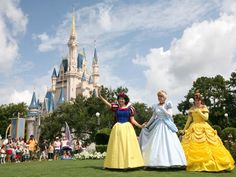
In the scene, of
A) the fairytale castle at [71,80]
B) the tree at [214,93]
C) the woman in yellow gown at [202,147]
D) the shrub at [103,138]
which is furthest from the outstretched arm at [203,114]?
the fairytale castle at [71,80]

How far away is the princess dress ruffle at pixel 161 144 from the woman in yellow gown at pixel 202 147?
0.35m

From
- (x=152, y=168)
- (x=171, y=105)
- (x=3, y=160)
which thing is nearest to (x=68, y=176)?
(x=152, y=168)

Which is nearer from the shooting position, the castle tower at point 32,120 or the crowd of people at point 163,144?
the crowd of people at point 163,144

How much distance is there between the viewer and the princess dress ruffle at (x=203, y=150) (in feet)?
28.6

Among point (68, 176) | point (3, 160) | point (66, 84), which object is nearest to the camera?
point (68, 176)

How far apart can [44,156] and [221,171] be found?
17707mm

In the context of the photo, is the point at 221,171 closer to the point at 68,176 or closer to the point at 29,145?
the point at 68,176

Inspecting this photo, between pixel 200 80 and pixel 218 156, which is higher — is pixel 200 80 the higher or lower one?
the higher one

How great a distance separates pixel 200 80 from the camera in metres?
56.2

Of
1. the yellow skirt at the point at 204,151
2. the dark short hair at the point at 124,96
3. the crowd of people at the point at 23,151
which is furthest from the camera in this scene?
the crowd of people at the point at 23,151

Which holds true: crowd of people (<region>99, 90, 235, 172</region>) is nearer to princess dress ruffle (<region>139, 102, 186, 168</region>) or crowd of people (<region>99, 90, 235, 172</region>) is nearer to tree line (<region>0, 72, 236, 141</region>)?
princess dress ruffle (<region>139, 102, 186, 168</region>)

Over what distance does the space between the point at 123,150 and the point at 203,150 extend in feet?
6.82

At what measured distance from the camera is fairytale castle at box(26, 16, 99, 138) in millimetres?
101375

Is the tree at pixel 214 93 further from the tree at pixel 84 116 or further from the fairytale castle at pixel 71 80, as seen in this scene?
the fairytale castle at pixel 71 80
